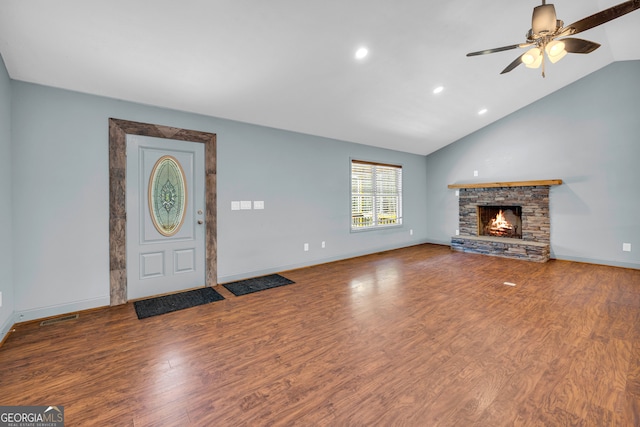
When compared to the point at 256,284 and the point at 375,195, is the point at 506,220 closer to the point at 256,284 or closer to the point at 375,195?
the point at 375,195

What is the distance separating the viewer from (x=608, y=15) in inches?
85.4

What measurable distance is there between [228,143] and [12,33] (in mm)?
2163

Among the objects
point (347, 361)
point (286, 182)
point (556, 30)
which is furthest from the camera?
point (286, 182)

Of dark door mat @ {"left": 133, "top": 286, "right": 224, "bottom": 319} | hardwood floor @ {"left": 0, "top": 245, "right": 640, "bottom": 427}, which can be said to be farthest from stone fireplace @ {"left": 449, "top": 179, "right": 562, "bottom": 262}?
dark door mat @ {"left": 133, "top": 286, "right": 224, "bottom": 319}

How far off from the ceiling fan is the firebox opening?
4211 millimetres

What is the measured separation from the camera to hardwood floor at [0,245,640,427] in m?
1.58

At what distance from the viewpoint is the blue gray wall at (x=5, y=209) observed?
2.46 m

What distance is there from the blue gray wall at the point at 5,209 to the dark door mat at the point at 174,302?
39.8 inches

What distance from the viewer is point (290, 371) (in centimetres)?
197

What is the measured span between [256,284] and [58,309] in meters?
2.15

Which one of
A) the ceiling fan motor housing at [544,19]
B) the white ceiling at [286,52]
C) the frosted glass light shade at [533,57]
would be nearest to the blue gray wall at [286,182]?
the white ceiling at [286,52]

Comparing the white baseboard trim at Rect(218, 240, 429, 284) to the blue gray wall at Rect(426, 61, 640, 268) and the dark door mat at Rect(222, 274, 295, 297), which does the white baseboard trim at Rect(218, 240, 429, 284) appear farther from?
the blue gray wall at Rect(426, 61, 640, 268)

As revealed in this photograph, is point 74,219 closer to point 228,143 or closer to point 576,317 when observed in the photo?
point 228,143

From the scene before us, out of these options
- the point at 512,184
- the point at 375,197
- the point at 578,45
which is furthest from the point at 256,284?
the point at 512,184
